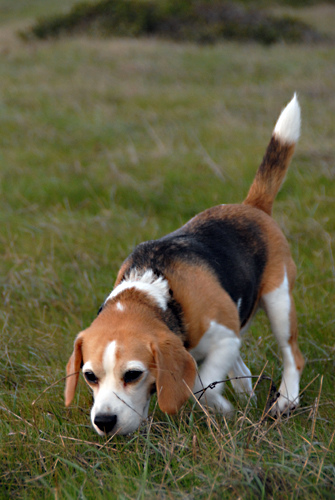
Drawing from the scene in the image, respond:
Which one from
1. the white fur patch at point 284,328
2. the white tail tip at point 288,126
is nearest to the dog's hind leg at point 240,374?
the white fur patch at point 284,328

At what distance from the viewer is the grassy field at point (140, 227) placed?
247cm

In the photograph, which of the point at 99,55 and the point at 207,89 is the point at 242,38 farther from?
the point at 207,89

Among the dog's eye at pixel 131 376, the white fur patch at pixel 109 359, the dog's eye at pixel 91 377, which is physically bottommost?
the dog's eye at pixel 91 377

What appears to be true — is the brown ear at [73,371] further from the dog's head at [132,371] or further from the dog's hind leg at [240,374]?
the dog's hind leg at [240,374]

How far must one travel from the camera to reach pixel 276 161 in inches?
163

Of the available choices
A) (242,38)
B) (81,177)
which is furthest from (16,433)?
(242,38)

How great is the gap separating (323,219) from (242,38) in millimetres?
13912

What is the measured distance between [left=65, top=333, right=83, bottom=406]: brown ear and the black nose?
0.31m

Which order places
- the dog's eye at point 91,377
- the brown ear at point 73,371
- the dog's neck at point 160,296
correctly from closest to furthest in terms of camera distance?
the dog's eye at point 91,377
the brown ear at point 73,371
the dog's neck at point 160,296

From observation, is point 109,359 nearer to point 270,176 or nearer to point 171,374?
point 171,374

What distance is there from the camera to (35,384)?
350 cm

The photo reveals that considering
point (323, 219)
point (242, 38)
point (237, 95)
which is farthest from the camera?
point (242, 38)

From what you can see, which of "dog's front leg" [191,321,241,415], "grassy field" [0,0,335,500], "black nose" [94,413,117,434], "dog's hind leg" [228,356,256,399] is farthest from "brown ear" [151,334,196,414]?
"dog's hind leg" [228,356,256,399]

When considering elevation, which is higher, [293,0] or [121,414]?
[121,414]
